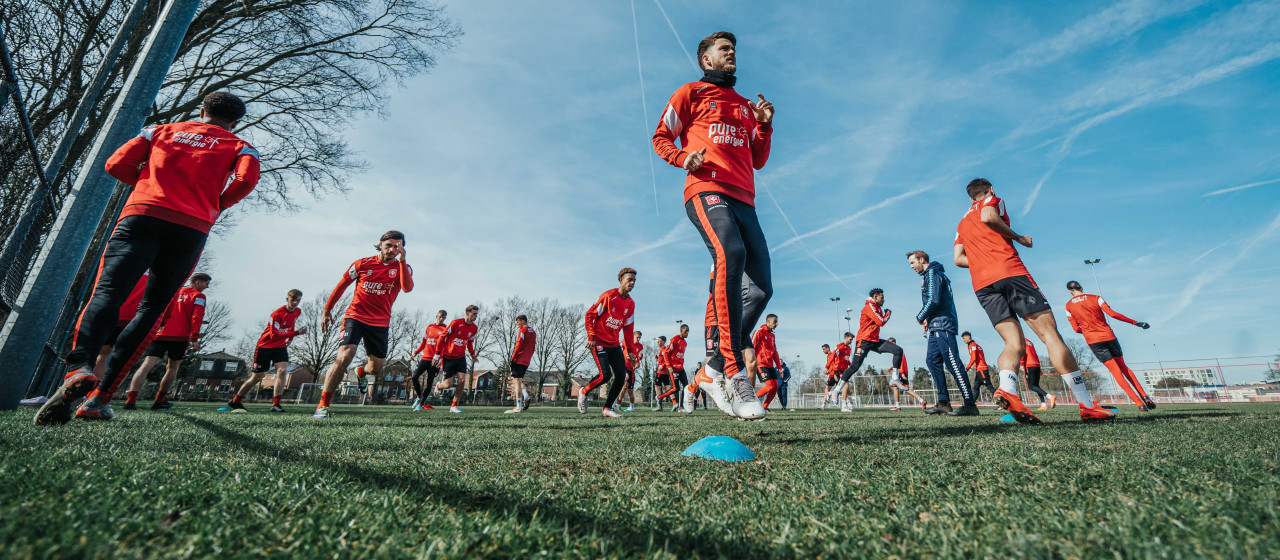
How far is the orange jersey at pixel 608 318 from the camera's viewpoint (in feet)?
30.5

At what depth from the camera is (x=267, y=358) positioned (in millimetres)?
9367

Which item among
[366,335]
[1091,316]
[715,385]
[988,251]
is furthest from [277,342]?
[1091,316]

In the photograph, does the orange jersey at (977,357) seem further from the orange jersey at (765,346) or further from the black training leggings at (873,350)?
the orange jersey at (765,346)

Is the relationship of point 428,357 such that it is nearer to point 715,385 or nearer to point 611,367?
point 611,367

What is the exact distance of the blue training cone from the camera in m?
2.32

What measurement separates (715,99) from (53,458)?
3994 mm

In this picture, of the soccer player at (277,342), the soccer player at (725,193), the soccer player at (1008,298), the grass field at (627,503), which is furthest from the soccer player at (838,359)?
the soccer player at (277,342)

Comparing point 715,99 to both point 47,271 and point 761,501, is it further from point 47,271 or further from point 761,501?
point 47,271

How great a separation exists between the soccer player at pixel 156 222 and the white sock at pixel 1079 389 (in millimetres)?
7406

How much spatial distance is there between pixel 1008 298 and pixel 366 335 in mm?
7718

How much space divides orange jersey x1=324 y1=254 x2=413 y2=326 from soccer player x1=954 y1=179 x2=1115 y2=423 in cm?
699

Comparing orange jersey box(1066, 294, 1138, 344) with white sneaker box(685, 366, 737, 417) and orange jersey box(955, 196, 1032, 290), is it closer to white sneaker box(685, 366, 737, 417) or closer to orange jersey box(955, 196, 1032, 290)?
orange jersey box(955, 196, 1032, 290)

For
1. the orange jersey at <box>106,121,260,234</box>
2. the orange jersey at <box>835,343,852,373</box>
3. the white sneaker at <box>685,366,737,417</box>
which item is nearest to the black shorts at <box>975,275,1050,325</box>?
the white sneaker at <box>685,366,737,417</box>

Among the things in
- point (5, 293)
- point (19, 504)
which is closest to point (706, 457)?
point (19, 504)
